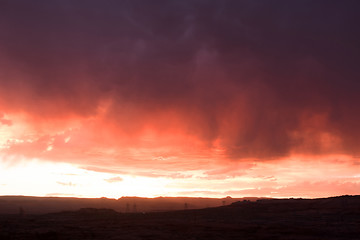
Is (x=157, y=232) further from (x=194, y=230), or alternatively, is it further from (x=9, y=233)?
(x=9, y=233)

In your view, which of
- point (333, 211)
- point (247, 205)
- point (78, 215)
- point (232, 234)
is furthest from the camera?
point (247, 205)

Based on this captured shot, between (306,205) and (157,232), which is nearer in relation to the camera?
(157,232)

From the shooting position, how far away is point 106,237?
51.2 meters

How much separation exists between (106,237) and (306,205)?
6233 cm

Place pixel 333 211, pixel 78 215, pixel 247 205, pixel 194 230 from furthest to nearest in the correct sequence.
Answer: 1. pixel 247 205
2. pixel 78 215
3. pixel 333 211
4. pixel 194 230

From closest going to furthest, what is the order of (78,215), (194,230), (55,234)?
(55,234)
(194,230)
(78,215)

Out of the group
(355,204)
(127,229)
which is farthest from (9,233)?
(355,204)

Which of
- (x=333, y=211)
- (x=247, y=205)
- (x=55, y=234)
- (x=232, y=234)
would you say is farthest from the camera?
(x=247, y=205)

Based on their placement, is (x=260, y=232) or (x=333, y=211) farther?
(x=333, y=211)

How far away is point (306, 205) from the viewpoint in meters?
96.0

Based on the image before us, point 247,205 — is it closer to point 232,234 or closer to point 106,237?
point 232,234

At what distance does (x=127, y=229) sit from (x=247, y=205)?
53.3 metres

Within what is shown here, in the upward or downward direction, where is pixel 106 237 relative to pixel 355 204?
downward

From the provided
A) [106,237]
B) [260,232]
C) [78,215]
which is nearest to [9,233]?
[106,237]
